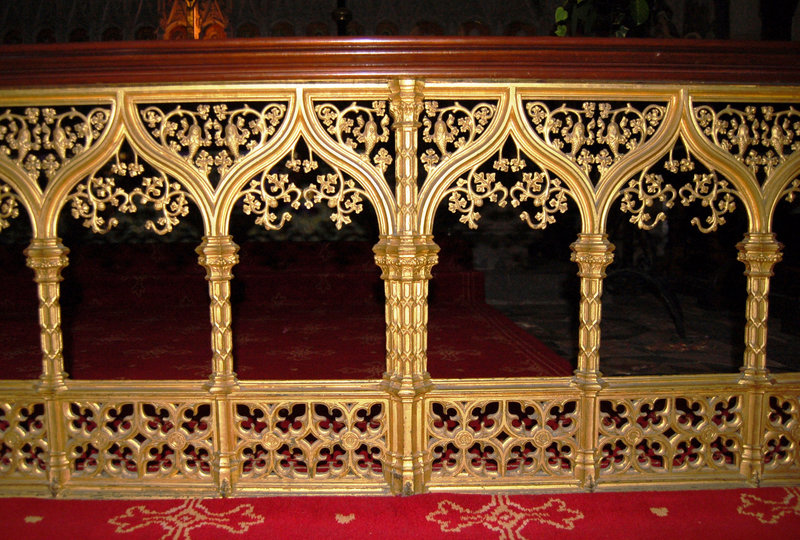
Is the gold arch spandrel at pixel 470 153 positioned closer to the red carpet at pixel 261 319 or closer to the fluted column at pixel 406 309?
the fluted column at pixel 406 309

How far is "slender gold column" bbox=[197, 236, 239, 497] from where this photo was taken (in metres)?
2.20

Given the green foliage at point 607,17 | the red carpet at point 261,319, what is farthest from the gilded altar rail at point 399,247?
the red carpet at point 261,319

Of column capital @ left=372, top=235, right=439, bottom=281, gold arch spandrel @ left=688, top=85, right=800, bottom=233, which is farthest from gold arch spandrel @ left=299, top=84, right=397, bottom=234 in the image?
gold arch spandrel @ left=688, top=85, right=800, bottom=233

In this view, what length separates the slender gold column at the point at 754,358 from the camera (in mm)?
2262

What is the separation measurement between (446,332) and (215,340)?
7.92ft

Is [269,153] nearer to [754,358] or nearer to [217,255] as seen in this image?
[217,255]

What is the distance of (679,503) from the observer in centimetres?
216

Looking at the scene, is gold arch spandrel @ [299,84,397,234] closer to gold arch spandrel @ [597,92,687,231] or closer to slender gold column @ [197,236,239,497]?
slender gold column @ [197,236,239,497]

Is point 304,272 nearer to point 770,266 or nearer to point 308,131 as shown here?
point 308,131

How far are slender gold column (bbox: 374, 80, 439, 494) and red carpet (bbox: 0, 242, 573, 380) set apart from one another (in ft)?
→ 3.72

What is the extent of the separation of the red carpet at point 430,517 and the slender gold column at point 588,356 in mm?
115

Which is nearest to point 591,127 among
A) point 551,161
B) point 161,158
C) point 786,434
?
point 551,161

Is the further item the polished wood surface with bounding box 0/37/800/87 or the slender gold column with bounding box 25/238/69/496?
the slender gold column with bounding box 25/238/69/496

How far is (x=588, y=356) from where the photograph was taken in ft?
7.42
